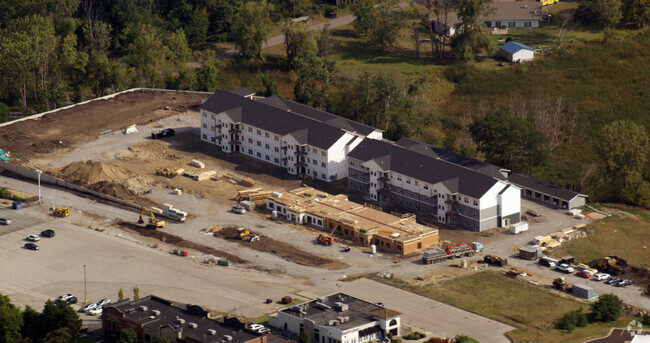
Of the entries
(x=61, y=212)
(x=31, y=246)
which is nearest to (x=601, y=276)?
(x=31, y=246)

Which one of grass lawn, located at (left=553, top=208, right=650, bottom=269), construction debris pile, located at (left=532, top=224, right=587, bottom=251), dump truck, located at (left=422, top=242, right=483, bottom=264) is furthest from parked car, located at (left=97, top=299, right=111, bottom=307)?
grass lawn, located at (left=553, top=208, right=650, bottom=269)

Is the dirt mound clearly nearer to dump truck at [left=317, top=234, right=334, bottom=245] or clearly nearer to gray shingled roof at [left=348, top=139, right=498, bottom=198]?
gray shingled roof at [left=348, top=139, right=498, bottom=198]

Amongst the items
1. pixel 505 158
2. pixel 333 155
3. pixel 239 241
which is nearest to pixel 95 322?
pixel 239 241

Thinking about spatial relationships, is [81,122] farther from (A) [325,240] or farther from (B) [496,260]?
(B) [496,260]

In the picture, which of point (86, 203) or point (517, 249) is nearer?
point (517, 249)

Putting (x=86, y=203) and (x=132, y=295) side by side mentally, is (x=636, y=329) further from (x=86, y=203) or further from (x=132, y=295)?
(x=86, y=203)

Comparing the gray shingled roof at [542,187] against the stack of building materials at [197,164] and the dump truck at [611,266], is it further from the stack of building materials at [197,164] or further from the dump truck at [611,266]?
the stack of building materials at [197,164]
